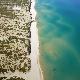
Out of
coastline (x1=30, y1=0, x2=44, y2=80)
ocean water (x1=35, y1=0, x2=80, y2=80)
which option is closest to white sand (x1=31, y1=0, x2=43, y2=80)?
coastline (x1=30, y1=0, x2=44, y2=80)

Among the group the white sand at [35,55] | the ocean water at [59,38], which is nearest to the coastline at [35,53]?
the white sand at [35,55]

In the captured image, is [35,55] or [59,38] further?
[59,38]

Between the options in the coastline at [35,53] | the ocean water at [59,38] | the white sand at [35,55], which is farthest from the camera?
the ocean water at [59,38]

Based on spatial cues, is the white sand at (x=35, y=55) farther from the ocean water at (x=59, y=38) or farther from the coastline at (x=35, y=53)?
the ocean water at (x=59, y=38)

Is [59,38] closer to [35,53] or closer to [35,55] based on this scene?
[35,53]

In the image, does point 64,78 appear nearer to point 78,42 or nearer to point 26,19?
point 78,42

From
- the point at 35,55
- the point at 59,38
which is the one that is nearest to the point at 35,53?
the point at 35,55

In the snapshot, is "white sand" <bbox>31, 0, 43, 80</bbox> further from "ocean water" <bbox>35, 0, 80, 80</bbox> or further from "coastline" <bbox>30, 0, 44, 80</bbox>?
"ocean water" <bbox>35, 0, 80, 80</bbox>

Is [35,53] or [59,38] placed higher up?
[59,38]
